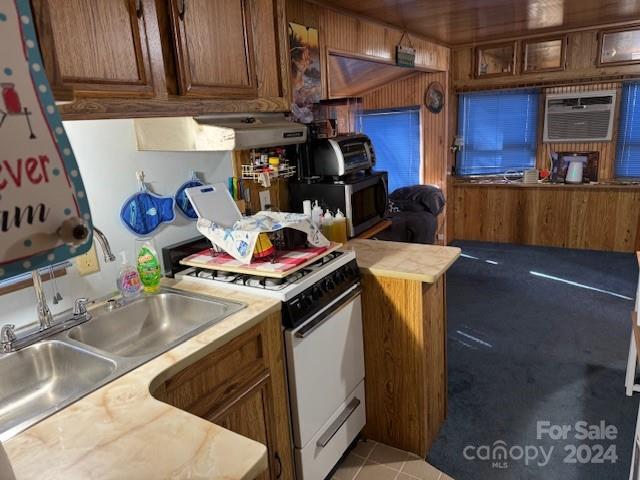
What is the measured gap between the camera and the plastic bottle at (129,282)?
1.77 metres

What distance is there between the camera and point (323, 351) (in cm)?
189

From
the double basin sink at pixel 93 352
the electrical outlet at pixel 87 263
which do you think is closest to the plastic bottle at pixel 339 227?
the double basin sink at pixel 93 352

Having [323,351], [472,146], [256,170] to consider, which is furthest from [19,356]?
[472,146]

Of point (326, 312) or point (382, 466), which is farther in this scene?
point (382, 466)

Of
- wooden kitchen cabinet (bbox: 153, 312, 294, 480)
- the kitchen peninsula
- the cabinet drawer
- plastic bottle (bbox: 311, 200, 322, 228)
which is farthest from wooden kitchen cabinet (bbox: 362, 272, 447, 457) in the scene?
the cabinet drawer

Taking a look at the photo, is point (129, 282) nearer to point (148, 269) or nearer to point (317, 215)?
point (148, 269)

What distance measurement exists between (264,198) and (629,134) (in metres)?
4.22

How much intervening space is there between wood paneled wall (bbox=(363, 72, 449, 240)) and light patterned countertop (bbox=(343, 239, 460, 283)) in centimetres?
310

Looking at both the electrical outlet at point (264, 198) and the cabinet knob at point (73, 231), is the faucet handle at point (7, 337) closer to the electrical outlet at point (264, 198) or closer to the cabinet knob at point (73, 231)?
the cabinet knob at point (73, 231)

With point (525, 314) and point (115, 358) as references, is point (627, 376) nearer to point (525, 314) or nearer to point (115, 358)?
point (525, 314)

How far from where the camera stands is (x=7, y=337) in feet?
4.59

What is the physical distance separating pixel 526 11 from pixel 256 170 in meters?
2.73

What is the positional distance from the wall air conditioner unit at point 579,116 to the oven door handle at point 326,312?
400 centimetres

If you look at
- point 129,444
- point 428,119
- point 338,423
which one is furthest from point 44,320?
point 428,119
